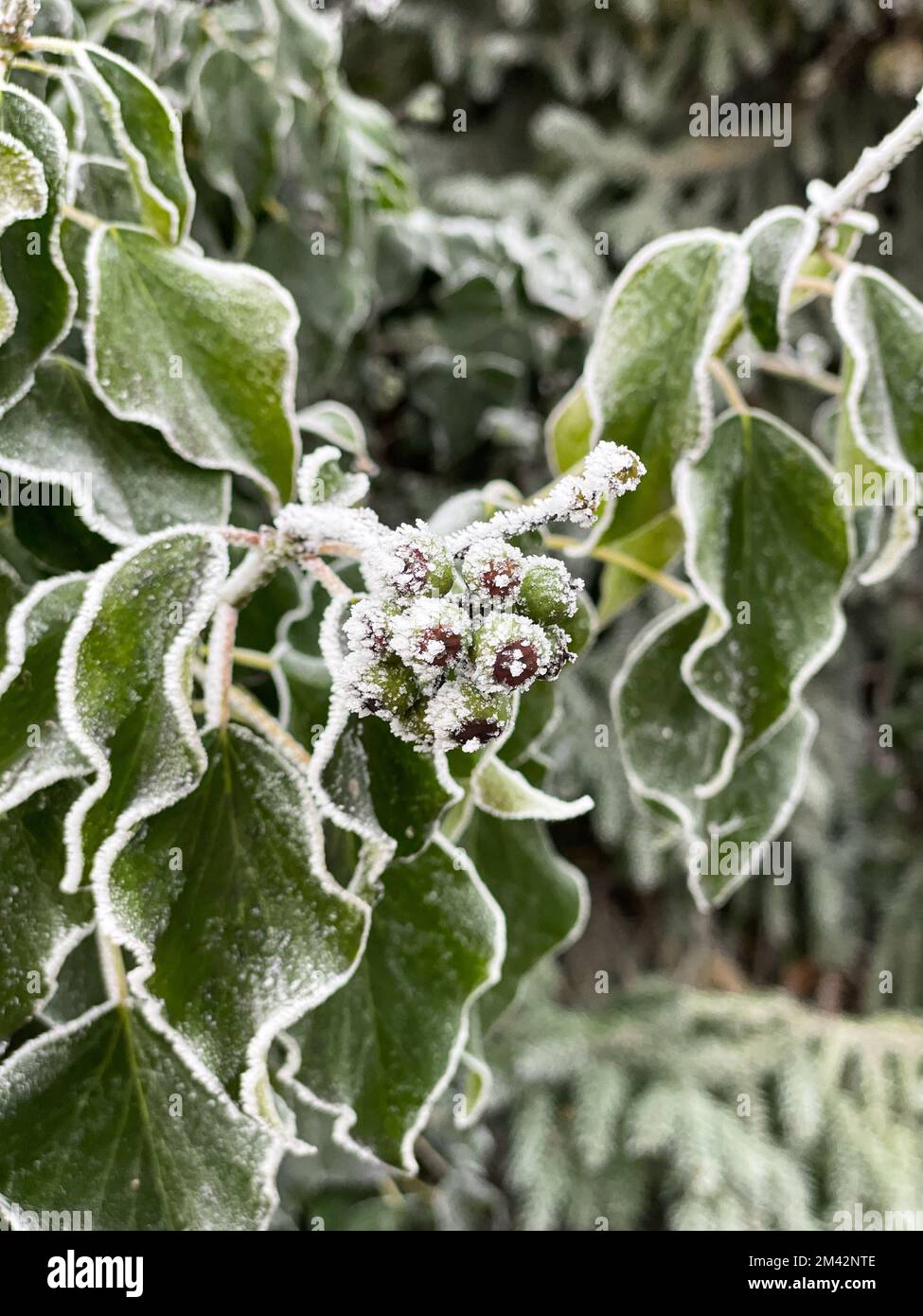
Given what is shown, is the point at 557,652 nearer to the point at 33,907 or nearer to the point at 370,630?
the point at 370,630

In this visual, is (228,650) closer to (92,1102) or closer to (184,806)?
(184,806)

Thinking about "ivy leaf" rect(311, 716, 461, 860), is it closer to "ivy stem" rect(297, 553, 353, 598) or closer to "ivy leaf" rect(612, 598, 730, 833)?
"ivy stem" rect(297, 553, 353, 598)

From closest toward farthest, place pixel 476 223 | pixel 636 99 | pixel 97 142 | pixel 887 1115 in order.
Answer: pixel 97 142, pixel 476 223, pixel 887 1115, pixel 636 99

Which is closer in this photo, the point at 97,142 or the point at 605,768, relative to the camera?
the point at 97,142

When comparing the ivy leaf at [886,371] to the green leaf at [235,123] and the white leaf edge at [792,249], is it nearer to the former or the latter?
the white leaf edge at [792,249]
